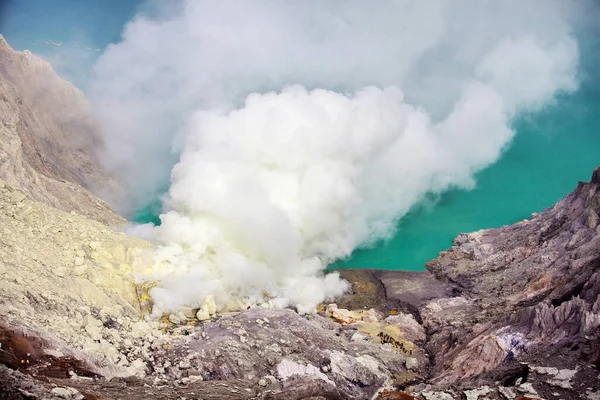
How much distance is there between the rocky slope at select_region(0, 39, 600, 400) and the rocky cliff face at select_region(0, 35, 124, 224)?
0.22 m

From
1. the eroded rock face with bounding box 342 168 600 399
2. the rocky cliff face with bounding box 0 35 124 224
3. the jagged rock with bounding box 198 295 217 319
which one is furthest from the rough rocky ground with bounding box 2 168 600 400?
the rocky cliff face with bounding box 0 35 124 224

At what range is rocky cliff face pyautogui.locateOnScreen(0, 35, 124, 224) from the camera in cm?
3566

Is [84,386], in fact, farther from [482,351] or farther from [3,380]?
[482,351]

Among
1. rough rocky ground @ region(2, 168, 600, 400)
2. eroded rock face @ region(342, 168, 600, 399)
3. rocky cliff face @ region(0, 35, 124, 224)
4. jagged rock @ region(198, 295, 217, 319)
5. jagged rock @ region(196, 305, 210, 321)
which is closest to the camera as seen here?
rough rocky ground @ region(2, 168, 600, 400)

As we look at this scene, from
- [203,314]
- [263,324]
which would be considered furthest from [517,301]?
[203,314]

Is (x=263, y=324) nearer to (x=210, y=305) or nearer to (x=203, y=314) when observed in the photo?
(x=203, y=314)

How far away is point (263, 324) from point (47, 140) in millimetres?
32816

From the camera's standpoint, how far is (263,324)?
96.4 ft

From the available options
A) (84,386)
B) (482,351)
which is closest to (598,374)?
(482,351)

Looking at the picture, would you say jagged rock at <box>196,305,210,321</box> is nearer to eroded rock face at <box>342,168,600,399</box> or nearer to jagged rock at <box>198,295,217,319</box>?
jagged rock at <box>198,295,217,319</box>

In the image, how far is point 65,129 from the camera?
51406mm

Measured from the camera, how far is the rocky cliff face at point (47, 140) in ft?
117

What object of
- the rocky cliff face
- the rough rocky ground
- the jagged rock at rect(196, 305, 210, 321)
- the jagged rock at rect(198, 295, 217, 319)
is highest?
the rocky cliff face

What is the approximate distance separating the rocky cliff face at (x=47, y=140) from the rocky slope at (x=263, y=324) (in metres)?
0.22
